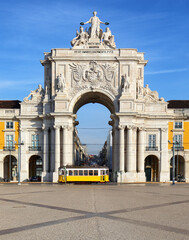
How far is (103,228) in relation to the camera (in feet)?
51.9

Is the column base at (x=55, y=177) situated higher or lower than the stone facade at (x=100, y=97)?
lower

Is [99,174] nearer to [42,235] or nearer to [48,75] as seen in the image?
[48,75]

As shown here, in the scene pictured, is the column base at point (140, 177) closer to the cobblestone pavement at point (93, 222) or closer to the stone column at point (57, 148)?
the stone column at point (57, 148)

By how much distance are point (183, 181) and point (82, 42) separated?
32.6 meters

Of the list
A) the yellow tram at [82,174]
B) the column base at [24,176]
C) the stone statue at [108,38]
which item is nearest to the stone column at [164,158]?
the yellow tram at [82,174]

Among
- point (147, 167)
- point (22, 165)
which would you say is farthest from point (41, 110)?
point (147, 167)

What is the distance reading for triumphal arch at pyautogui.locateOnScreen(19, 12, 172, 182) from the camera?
62.8 m

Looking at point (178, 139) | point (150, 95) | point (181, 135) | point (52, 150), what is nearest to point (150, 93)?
point (150, 95)

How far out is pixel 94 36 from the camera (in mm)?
66438

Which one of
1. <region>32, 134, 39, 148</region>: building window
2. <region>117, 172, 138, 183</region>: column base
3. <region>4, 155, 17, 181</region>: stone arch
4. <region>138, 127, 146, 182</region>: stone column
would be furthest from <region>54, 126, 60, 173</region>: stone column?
<region>138, 127, 146, 182</region>: stone column

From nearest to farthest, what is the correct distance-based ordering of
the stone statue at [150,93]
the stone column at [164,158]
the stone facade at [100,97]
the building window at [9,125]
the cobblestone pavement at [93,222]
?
the cobblestone pavement at [93,222] < the stone facade at [100,97] < the stone column at [164,158] < the stone statue at [150,93] < the building window at [9,125]

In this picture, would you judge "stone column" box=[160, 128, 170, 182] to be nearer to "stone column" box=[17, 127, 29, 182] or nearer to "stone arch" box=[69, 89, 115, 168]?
"stone arch" box=[69, 89, 115, 168]

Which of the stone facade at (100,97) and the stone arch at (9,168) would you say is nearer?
the stone facade at (100,97)

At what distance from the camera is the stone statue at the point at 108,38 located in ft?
216
